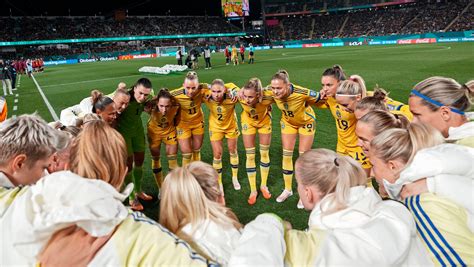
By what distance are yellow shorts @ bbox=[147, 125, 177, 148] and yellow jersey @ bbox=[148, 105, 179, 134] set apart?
0.08ft

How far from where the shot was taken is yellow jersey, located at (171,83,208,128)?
5332 mm

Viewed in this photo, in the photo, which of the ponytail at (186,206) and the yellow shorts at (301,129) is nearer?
the ponytail at (186,206)

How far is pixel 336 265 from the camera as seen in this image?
4.53 feet

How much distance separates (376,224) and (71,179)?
1410mm

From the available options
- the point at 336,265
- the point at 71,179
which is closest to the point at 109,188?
the point at 71,179

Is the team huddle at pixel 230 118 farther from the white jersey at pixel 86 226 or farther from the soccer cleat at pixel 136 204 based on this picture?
the white jersey at pixel 86 226

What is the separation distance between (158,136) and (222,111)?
114 centimetres

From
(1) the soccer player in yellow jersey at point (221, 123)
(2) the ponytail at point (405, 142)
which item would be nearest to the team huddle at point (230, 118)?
(1) the soccer player in yellow jersey at point (221, 123)

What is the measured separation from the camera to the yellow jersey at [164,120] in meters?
5.29

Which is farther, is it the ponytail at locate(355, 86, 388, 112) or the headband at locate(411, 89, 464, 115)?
the ponytail at locate(355, 86, 388, 112)

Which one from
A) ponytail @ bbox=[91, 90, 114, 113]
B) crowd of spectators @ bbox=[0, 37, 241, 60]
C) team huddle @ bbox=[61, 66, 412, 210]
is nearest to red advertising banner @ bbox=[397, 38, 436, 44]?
crowd of spectators @ bbox=[0, 37, 241, 60]

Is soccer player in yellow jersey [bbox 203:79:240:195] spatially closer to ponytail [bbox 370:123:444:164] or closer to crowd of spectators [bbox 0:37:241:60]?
ponytail [bbox 370:123:444:164]

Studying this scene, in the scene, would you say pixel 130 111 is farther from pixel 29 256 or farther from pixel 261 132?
pixel 29 256

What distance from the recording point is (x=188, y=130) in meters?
5.55
